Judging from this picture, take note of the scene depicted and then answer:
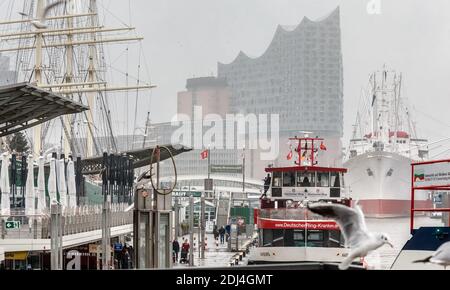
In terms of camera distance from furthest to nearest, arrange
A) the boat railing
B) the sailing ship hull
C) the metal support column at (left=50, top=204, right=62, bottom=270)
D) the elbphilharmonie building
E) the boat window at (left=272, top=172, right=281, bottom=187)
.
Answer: the metal support column at (left=50, top=204, right=62, bottom=270)
the boat window at (left=272, top=172, right=281, bottom=187)
the boat railing
the sailing ship hull
the elbphilharmonie building

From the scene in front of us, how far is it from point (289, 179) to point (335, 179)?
3.85 feet

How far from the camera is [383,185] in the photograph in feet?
16.8

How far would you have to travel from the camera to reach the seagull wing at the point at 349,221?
3.24 meters

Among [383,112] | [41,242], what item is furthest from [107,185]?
[383,112]

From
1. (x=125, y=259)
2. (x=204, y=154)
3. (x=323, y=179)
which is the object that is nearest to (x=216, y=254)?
(x=323, y=179)

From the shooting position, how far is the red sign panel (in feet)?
16.8

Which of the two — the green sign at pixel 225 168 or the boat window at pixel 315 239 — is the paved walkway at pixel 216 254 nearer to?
the green sign at pixel 225 168

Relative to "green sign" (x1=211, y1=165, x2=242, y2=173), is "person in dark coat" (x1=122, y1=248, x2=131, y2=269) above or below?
below

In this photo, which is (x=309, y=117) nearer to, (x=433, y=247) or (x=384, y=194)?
(x=384, y=194)

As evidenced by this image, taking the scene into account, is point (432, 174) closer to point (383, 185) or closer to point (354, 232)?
point (354, 232)

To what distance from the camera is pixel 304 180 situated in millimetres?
8258

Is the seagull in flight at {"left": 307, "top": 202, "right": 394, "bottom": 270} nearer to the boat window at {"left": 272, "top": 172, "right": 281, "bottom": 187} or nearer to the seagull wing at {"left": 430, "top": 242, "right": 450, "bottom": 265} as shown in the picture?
the seagull wing at {"left": 430, "top": 242, "right": 450, "bottom": 265}

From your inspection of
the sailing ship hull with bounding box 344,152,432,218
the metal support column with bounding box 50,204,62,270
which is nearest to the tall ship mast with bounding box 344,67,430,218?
the sailing ship hull with bounding box 344,152,432,218

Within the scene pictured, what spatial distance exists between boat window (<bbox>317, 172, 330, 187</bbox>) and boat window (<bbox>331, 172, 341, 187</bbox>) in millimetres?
47
